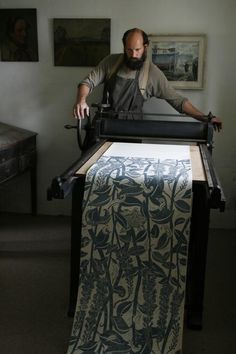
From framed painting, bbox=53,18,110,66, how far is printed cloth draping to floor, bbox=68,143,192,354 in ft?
5.34

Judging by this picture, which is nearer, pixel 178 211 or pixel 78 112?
pixel 178 211

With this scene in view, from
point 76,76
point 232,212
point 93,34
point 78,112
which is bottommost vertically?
point 232,212

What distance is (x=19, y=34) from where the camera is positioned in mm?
3490

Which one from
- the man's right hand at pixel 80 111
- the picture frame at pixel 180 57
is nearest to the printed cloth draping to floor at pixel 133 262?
the man's right hand at pixel 80 111

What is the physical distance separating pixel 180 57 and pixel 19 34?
4.29 feet

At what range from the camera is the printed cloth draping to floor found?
1.98 metres

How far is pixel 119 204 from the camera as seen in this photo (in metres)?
2.01

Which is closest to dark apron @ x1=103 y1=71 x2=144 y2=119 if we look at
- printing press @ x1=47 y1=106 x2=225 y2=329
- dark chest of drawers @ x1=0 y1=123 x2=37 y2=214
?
printing press @ x1=47 y1=106 x2=225 y2=329

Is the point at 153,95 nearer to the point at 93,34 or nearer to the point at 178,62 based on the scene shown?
the point at 178,62

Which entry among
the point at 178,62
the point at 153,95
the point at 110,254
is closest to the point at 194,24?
the point at 178,62

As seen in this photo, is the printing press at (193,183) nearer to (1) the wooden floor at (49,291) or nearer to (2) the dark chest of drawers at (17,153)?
(1) the wooden floor at (49,291)

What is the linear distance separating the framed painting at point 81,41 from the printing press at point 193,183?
79 cm

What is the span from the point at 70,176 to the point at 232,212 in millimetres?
2005

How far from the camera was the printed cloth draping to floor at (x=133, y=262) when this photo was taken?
1.98m
